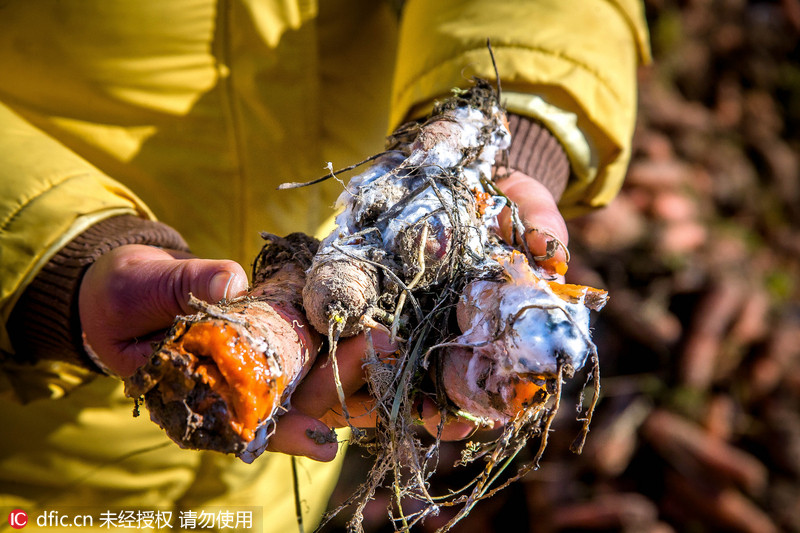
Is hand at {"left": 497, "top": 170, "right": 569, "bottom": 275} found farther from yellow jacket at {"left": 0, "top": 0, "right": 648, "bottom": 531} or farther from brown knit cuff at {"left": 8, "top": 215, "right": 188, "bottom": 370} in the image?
brown knit cuff at {"left": 8, "top": 215, "right": 188, "bottom": 370}

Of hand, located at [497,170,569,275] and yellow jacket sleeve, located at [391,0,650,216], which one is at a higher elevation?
yellow jacket sleeve, located at [391,0,650,216]

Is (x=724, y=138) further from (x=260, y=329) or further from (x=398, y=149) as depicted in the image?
(x=260, y=329)

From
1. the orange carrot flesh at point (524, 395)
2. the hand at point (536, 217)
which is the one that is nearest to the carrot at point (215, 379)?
the orange carrot flesh at point (524, 395)

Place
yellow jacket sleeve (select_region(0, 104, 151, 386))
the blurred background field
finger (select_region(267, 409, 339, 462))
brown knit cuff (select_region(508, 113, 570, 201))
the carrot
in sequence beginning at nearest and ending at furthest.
Result: the carrot → finger (select_region(267, 409, 339, 462)) → yellow jacket sleeve (select_region(0, 104, 151, 386)) → brown knit cuff (select_region(508, 113, 570, 201)) → the blurred background field

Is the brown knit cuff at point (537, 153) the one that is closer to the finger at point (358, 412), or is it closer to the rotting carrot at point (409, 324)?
the rotting carrot at point (409, 324)

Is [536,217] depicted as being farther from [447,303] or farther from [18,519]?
[18,519]

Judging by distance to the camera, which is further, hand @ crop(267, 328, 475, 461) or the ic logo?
the ic logo

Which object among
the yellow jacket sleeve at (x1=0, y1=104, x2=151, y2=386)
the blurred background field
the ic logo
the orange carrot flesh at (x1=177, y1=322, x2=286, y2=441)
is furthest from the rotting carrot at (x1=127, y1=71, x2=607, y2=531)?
the blurred background field
